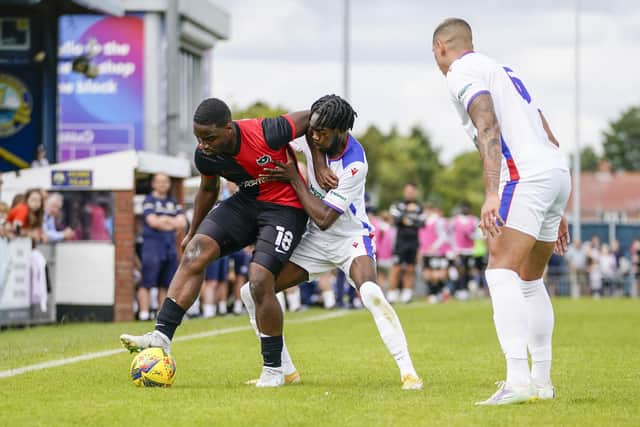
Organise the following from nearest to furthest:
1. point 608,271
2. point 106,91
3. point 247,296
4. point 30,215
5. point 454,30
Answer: point 454,30
point 247,296
point 30,215
point 608,271
point 106,91

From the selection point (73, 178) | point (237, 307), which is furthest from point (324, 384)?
point (237, 307)

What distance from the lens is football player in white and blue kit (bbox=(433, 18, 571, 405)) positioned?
7.48 m

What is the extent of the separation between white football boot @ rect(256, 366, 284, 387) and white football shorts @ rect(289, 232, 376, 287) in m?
0.80

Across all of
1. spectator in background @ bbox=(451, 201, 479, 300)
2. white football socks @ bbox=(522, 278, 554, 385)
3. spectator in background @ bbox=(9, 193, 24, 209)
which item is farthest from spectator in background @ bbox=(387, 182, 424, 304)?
white football socks @ bbox=(522, 278, 554, 385)

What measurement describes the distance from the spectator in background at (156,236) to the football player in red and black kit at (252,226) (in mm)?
9869

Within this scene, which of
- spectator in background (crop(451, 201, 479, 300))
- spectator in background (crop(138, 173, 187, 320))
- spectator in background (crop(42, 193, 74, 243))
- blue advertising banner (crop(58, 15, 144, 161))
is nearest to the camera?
spectator in background (crop(42, 193, 74, 243))

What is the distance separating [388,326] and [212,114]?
1.91 m

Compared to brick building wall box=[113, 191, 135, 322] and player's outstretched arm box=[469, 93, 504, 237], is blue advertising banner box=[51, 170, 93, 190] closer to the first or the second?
brick building wall box=[113, 191, 135, 322]

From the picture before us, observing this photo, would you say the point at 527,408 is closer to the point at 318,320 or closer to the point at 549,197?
the point at 549,197

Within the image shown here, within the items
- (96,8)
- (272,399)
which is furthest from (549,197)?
(96,8)

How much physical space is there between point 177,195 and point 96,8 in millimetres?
4072

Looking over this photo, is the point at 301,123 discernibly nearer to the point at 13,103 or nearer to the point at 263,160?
the point at 263,160

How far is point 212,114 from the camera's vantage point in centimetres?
855

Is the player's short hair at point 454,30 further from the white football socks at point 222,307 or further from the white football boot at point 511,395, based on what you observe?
the white football socks at point 222,307
